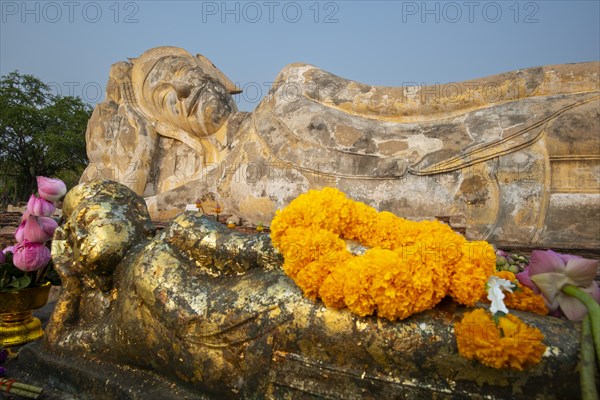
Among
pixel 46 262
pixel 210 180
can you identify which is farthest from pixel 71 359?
pixel 210 180

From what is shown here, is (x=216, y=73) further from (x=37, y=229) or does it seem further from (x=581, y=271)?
(x=581, y=271)

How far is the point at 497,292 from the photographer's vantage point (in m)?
1.76

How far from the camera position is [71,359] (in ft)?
7.91

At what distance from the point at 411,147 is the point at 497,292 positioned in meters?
3.24

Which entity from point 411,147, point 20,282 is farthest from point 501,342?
point 411,147

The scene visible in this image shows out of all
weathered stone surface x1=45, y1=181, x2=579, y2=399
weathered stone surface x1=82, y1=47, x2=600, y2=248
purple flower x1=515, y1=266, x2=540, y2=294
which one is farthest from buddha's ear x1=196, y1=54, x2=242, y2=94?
purple flower x1=515, y1=266, x2=540, y2=294

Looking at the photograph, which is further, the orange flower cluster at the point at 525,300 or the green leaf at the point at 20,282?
the green leaf at the point at 20,282

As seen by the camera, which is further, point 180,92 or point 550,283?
point 180,92

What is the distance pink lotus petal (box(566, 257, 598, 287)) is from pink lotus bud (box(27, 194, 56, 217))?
2975 millimetres

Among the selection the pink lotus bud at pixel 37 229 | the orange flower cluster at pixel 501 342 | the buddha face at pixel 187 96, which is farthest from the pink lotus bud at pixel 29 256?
the buddha face at pixel 187 96

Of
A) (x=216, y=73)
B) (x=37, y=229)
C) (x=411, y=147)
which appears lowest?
(x=37, y=229)

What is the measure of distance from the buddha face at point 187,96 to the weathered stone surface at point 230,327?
3735mm

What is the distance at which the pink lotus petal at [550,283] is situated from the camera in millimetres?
1804

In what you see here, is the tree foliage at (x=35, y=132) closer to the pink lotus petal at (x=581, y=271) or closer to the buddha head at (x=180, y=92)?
the buddha head at (x=180, y=92)
